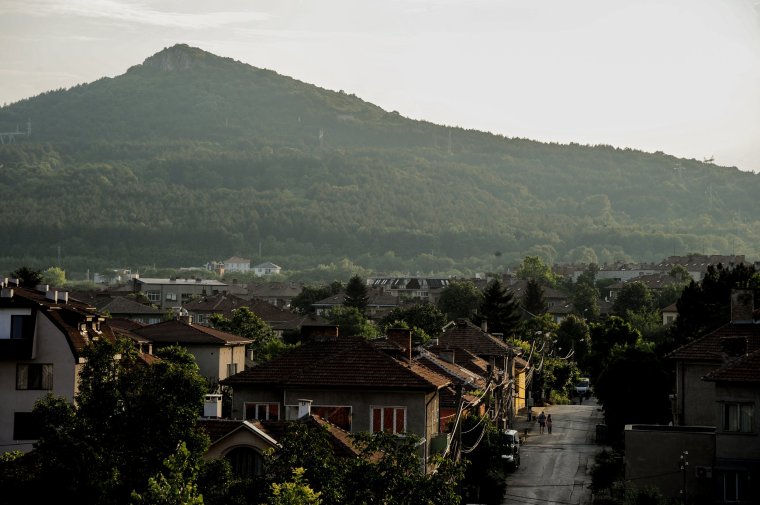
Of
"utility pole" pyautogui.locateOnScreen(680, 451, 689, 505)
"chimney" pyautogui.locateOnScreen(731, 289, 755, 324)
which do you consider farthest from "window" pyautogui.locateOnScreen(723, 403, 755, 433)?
"chimney" pyautogui.locateOnScreen(731, 289, 755, 324)

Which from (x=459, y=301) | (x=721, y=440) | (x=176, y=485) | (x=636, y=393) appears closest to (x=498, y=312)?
(x=459, y=301)

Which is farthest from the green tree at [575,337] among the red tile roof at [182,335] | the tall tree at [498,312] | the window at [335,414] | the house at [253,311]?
the window at [335,414]

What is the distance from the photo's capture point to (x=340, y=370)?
4312 cm

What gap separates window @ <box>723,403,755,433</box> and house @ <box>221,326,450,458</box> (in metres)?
8.63

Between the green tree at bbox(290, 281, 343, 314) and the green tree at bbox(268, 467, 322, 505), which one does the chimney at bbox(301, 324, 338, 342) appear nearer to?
the green tree at bbox(268, 467, 322, 505)

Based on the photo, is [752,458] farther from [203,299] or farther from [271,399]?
[203,299]

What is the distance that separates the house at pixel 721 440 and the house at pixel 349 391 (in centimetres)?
684

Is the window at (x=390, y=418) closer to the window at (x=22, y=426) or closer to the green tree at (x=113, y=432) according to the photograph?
the green tree at (x=113, y=432)

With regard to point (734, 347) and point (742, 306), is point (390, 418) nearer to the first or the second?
point (734, 347)

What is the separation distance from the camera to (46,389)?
5069 centimetres

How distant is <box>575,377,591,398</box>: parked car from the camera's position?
100 metres

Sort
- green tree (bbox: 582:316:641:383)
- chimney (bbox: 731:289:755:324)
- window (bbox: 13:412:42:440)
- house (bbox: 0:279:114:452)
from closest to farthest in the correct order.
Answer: window (bbox: 13:412:42:440), house (bbox: 0:279:114:452), chimney (bbox: 731:289:755:324), green tree (bbox: 582:316:641:383)

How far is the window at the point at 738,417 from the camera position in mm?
41812

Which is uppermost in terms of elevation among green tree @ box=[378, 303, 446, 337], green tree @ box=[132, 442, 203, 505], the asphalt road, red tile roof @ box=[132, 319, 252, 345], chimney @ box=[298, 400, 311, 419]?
green tree @ box=[378, 303, 446, 337]
